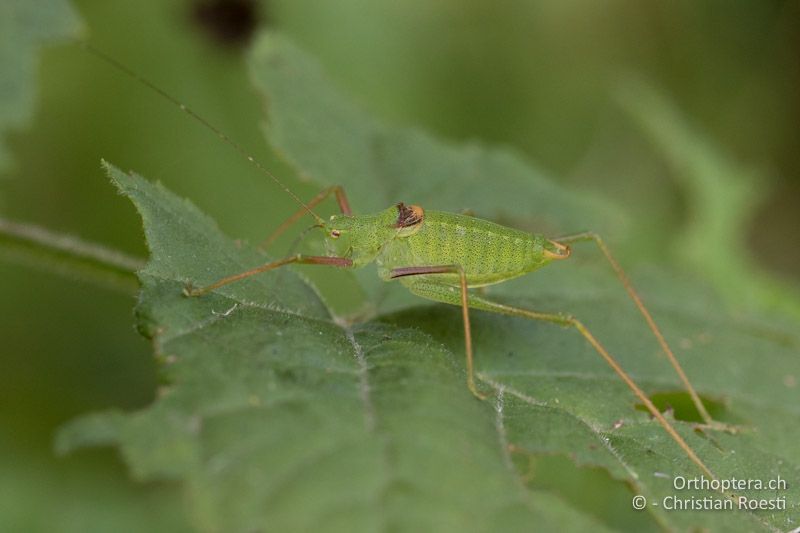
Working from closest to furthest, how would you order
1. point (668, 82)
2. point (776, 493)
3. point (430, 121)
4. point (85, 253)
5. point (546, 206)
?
point (776, 493), point (85, 253), point (546, 206), point (430, 121), point (668, 82)

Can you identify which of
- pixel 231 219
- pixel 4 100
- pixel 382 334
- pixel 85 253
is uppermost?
pixel 231 219

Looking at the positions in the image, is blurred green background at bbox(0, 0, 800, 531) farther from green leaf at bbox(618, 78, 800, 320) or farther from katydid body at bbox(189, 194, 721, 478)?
katydid body at bbox(189, 194, 721, 478)

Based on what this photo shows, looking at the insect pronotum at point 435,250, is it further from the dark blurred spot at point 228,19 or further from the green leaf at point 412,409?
the dark blurred spot at point 228,19

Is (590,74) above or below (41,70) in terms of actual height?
above

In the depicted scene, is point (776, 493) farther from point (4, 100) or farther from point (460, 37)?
point (460, 37)

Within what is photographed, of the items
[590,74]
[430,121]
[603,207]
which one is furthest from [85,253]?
Result: [590,74]

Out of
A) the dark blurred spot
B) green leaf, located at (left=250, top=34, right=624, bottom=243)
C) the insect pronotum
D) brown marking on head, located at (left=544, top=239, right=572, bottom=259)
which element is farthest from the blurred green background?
brown marking on head, located at (left=544, top=239, right=572, bottom=259)
